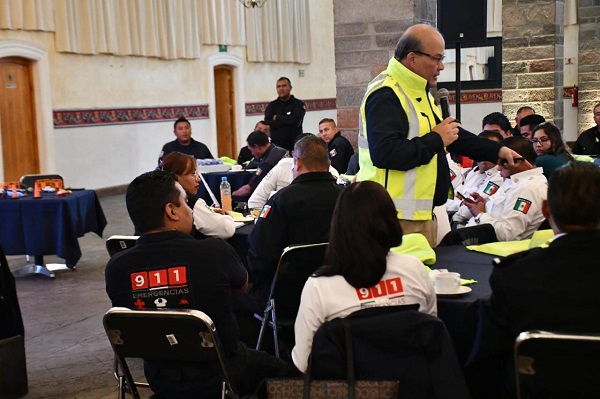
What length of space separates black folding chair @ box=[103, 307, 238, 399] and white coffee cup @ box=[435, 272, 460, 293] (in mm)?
744

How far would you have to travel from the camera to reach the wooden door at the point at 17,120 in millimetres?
11062

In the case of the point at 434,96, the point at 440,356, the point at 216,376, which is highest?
the point at 434,96

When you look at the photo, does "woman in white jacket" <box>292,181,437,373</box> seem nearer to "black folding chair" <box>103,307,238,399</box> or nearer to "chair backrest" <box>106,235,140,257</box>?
"black folding chair" <box>103,307,238,399</box>

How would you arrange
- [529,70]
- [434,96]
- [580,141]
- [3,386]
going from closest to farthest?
[3,386] → [434,96] → [580,141] → [529,70]

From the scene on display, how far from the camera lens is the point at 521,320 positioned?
2.29m

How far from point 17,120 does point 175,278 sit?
367 inches

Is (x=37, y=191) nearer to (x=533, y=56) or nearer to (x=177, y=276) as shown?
(x=177, y=276)

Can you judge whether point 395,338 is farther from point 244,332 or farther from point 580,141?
point 580,141

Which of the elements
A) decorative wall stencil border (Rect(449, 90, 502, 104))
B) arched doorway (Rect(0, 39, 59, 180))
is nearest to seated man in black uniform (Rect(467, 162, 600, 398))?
arched doorway (Rect(0, 39, 59, 180))

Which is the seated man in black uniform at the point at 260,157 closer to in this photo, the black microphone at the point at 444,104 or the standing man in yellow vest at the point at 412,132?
the black microphone at the point at 444,104

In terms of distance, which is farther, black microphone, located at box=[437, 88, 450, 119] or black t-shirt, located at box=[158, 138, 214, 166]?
black t-shirt, located at box=[158, 138, 214, 166]

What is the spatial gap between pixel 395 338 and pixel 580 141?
715cm

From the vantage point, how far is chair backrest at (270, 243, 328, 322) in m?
3.53

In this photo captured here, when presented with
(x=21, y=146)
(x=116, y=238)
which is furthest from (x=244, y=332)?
(x=21, y=146)
